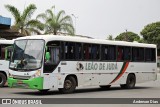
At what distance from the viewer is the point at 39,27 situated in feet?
151

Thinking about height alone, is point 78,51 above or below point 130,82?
above

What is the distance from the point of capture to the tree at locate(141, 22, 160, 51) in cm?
9812

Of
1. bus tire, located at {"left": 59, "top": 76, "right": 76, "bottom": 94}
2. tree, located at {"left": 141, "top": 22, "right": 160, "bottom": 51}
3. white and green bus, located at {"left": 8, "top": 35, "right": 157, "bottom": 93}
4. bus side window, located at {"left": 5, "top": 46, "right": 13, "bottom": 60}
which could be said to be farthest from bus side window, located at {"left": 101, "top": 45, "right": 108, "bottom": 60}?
tree, located at {"left": 141, "top": 22, "right": 160, "bottom": 51}

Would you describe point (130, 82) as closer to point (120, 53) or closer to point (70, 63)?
point (120, 53)

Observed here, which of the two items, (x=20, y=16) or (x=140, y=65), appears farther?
(x=20, y=16)

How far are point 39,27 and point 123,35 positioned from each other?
91.5 m

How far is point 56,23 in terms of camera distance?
165 ft

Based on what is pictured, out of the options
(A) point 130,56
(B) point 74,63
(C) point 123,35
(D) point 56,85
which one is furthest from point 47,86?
(C) point 123,35

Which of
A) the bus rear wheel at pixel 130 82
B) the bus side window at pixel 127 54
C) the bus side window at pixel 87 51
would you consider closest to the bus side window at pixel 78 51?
the bus side window at pixel 87 51

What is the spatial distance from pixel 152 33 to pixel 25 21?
196 feet

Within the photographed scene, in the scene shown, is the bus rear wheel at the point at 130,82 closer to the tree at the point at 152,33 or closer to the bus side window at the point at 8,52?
the bus side window at the point at 8,52

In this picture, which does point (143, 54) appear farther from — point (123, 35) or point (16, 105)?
point (123, 35)

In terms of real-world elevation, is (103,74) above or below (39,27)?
below

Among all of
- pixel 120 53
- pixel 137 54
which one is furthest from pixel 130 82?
pixel 120 53
